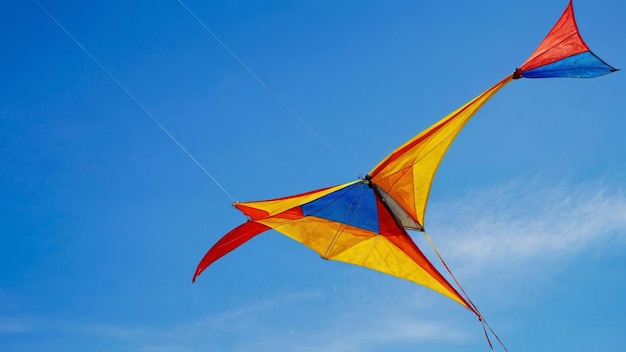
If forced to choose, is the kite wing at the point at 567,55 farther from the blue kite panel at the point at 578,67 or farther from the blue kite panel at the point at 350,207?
the blue kite panel at the point at 350,207

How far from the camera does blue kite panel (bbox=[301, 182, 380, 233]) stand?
33.7 feet

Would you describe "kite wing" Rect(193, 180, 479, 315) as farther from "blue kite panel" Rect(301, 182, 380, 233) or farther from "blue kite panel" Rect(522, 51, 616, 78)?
"blue kite panel" Rect(522, 51, 616, 78)

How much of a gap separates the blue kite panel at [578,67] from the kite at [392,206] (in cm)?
1

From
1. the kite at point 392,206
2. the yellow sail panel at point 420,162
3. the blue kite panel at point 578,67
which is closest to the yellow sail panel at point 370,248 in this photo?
the kite at point 392,206

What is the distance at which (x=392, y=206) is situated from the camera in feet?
35.5

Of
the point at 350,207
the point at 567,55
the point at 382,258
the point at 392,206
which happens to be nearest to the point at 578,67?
the point at 567,55

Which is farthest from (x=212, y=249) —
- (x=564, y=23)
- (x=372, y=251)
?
(x=564, y=23)

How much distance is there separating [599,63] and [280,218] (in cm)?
589

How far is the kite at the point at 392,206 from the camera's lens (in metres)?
9.71

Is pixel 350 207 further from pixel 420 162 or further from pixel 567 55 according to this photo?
pixel 567 55

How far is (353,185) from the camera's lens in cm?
1018

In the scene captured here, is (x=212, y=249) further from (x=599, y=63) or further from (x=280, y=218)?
(x=599, y=63)

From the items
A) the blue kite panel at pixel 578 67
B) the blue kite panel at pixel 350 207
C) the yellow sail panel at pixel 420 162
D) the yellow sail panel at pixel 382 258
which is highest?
the blue kite panel at pixel 578 67

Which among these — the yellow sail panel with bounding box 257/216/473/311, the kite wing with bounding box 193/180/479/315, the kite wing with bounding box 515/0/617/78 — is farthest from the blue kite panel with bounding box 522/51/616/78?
the yellow sail panel with bounding box 257/216/473/311
